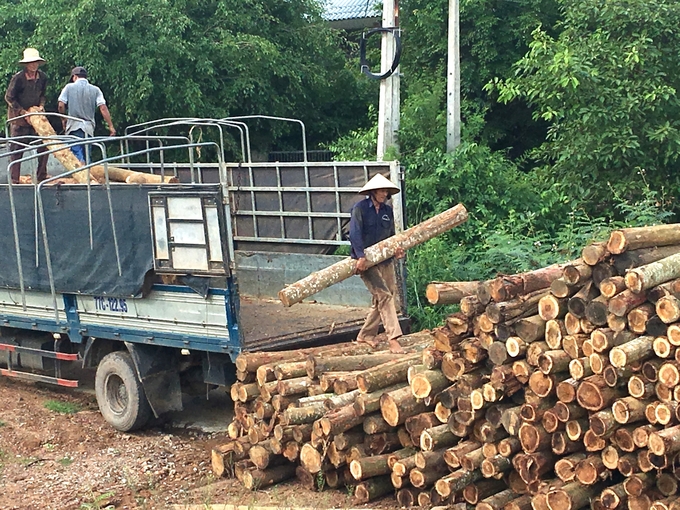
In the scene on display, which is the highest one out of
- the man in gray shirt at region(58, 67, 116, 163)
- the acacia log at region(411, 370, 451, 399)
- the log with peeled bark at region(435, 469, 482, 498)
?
the man in gray shirt at region(58, 67, 116, 163)

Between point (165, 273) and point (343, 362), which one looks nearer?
point (343, 362)

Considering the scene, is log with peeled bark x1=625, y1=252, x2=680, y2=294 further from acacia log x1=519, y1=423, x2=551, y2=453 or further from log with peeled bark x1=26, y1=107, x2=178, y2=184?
log with peeled bark x1=26, y1=107, x2=178, y2=184

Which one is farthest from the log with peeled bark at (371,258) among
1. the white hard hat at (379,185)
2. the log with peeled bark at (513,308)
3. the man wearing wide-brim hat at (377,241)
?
the log with peeled bark at (513,308)

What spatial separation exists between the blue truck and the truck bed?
18 millimetres

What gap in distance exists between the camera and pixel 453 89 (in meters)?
13.3

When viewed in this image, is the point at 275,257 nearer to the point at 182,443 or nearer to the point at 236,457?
the point at 182,443

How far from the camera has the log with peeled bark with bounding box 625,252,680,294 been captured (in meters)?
5.16

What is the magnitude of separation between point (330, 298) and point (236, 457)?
2649 mm

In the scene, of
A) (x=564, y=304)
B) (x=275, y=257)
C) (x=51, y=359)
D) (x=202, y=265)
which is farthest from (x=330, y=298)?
(x=564, y=304)

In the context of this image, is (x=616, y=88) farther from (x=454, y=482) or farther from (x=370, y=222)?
(x=454, y=482)

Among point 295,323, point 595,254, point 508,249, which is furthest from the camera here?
point 508,249

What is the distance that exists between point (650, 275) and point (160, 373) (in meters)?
5.05

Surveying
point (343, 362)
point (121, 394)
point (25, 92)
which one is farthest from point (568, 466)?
point (25, 92)

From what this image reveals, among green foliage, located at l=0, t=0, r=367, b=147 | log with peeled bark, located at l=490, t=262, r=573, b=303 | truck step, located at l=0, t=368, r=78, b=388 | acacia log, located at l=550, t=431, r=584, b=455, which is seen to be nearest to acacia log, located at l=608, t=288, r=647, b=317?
log with peeled bark, located at l=490, t=262, r=573, b=303
